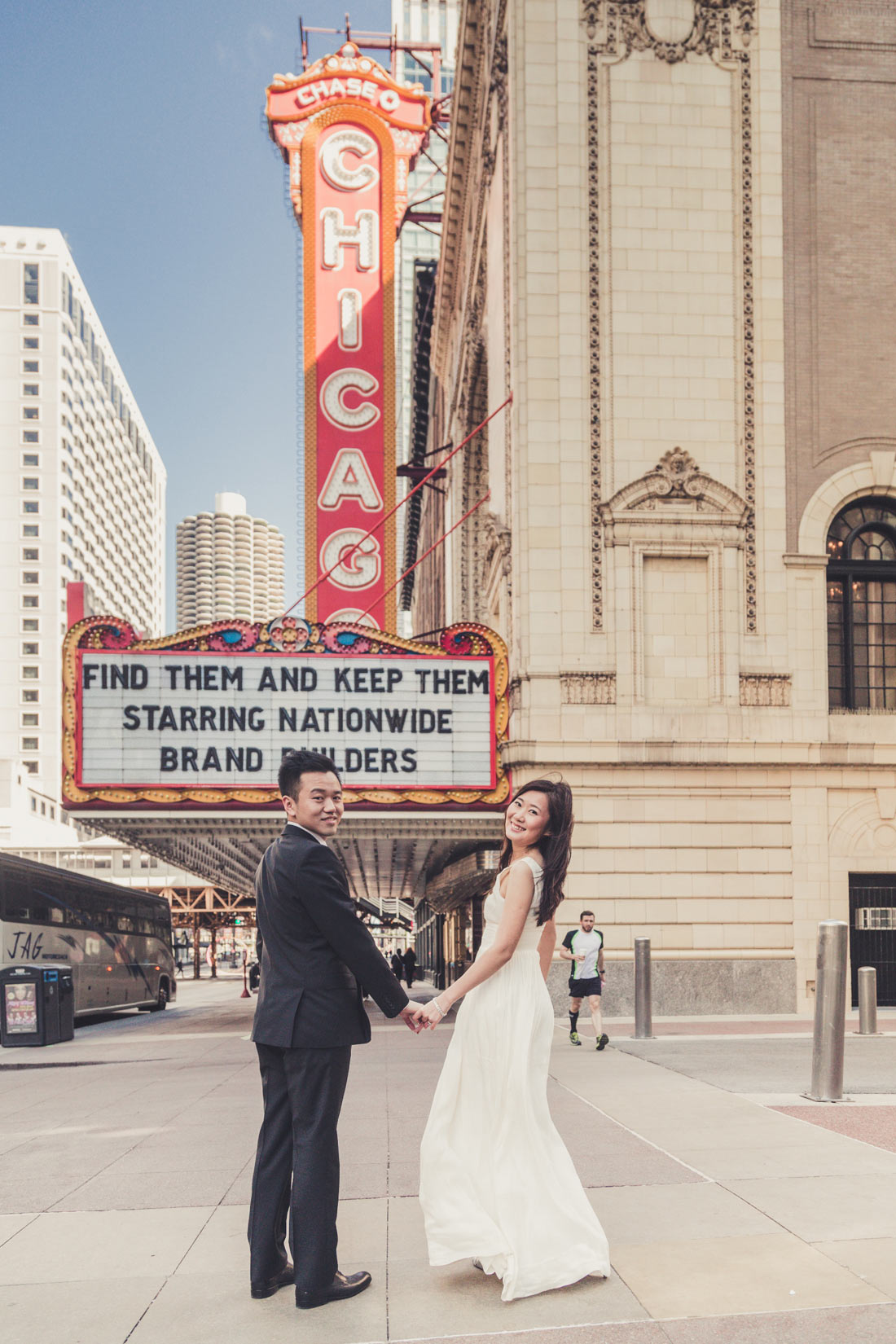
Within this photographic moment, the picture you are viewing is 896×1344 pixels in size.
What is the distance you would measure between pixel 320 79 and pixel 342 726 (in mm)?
19359

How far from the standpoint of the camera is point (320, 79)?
102 ft

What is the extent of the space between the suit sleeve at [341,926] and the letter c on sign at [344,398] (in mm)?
24204

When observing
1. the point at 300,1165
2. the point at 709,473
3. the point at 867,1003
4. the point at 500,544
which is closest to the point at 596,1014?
the point at 867,1003

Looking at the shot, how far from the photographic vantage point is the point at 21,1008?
19391 millimetres

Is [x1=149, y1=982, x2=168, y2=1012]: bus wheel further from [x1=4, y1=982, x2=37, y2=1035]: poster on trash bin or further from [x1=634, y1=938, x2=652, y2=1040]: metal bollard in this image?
[x1=634, y1=938, x2=652, y2=1040]: metal bollard

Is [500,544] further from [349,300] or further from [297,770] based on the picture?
[297,770]

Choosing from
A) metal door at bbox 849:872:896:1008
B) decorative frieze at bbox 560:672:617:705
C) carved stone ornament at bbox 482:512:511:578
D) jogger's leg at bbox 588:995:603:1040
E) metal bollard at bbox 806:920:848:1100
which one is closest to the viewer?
metal bollard at bbox 806:920:848:1100

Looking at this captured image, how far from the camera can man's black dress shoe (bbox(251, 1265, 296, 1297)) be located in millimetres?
5066

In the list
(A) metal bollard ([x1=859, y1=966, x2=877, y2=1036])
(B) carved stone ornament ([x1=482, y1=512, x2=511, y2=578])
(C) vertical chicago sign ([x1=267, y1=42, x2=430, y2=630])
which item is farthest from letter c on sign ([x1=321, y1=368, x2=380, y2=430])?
(A) metal bollard ([x1=859, y1=966, x2=877, y2=1036])

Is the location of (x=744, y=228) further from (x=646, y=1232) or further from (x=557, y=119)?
(x=646, y=1232)

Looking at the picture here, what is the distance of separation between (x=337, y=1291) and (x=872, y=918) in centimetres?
1768

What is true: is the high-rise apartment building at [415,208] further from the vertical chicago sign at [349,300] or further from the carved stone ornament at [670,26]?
the carved stone ornament at [670,26]

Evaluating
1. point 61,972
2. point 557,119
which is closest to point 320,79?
point 557,119

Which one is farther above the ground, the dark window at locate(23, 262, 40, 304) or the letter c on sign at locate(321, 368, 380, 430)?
the dark window at locate(23, 262, 40, 304)
